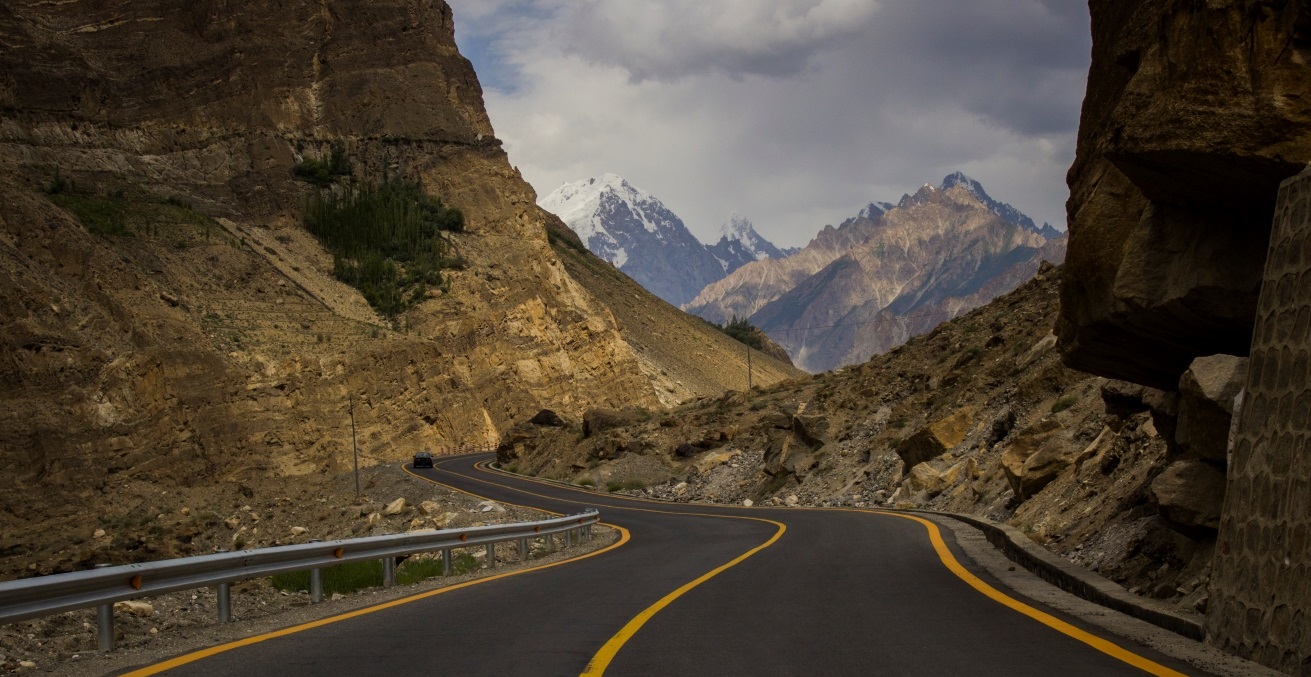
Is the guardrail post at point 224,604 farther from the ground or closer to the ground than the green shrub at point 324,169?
closer to the ground

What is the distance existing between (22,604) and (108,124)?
320 ft

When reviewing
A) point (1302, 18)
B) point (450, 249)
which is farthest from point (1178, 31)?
point (450, 249)

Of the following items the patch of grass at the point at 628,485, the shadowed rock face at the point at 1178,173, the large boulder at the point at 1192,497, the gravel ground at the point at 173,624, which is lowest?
the patch of grass at the point at 628,485

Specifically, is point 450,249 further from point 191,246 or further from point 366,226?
point 191,246

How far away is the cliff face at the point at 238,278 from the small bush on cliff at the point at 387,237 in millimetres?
1972

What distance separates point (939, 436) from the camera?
3125 cm

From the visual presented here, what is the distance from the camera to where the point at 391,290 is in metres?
86.6

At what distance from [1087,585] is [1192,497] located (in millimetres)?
1361

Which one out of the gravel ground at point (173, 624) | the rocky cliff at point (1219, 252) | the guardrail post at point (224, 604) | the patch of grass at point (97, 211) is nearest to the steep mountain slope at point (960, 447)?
the rocky cliff at point (1219, 252)

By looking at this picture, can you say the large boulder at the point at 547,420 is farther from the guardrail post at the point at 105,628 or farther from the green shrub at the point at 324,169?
the guardrail post at the point at 105,628

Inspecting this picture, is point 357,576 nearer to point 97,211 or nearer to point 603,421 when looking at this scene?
point 603,421

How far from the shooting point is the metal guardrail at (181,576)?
8039mm

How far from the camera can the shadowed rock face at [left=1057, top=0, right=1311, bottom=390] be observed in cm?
741

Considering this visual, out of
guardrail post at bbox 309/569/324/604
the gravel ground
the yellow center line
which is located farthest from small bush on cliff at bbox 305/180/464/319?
guardrail post at bbox 309/569/324/604
